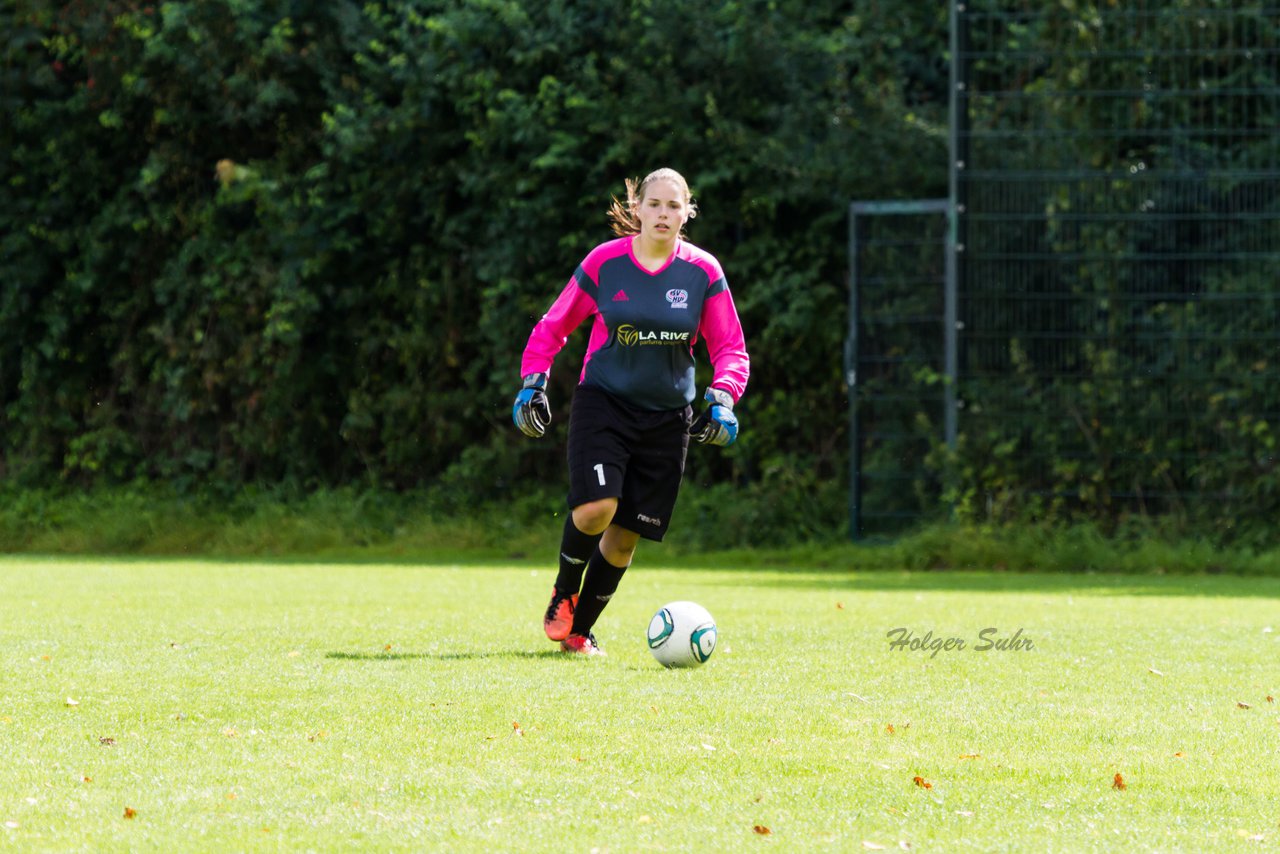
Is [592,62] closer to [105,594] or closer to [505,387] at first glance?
[505,387]

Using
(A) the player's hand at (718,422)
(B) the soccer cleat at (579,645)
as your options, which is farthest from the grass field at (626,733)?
(A) the player's hand at (718,422)

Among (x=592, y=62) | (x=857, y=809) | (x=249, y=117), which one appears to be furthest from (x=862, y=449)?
(x=857, y=809)

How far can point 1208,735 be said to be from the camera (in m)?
5.38

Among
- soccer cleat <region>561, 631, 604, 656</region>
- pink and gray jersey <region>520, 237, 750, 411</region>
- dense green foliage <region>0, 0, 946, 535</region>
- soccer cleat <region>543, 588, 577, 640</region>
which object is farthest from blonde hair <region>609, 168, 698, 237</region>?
dense green foliage <region>0, 0, 946, 535</region>

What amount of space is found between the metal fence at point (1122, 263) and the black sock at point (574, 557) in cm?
665

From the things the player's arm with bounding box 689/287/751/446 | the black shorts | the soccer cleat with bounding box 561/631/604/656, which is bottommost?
the soccer cleat with bounding box 561/631/604/656

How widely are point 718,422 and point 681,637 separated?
0.90 meters

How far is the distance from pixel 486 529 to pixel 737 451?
2313 mm

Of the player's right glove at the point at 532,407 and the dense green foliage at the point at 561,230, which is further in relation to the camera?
the dense green foliage at the point at 561,230

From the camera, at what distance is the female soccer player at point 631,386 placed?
736 cm

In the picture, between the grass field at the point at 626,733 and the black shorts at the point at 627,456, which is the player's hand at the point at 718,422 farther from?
the grass field at the point at 626,733

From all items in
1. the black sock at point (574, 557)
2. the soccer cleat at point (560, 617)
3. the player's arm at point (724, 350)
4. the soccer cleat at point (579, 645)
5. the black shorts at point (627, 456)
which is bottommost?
the soccer cleat at point (579, 645)

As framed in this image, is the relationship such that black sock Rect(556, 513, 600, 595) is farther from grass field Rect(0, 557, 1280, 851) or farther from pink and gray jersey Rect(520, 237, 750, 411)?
pink and gray jersey Rect(520, 237, 750, 411)

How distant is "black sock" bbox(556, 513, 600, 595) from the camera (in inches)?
300
